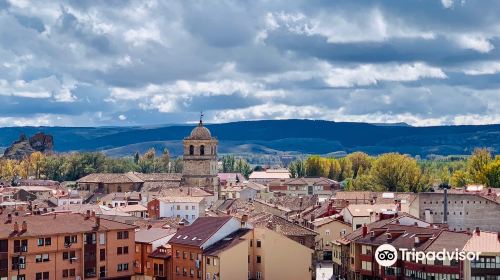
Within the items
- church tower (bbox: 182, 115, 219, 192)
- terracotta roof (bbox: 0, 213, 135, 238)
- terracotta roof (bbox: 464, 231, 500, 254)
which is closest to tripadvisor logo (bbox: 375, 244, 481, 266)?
terracotta roof (bbox: 464, 231, 500, 254)

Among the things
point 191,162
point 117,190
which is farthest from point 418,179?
point 117,190

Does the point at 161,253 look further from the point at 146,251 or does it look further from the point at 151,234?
the point at 151,234

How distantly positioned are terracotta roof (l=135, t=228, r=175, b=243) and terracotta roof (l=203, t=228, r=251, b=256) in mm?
8654

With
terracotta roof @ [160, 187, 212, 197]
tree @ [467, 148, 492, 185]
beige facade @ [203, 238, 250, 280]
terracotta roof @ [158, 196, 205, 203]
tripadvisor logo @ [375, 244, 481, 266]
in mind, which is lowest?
beige facade @ [203, 238, 250, 280]

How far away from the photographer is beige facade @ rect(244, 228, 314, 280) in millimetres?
72625

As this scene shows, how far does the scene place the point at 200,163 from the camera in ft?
491

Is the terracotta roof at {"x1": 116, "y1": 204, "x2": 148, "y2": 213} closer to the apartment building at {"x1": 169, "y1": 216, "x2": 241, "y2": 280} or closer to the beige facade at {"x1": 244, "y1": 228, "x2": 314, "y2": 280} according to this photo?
the apartment building at {"x1": 169, "y1": 216, "x2": 241, "y2": 280}

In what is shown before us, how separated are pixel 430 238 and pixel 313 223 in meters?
34.2

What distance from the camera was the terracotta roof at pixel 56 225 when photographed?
70188 millimetres

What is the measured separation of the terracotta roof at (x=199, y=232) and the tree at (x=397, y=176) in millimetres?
77620

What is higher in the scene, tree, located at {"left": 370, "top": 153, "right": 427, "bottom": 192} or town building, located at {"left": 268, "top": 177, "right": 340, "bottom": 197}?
tree, located at {"left": 370, "top": 153, "right": 427, "bottom": 192}

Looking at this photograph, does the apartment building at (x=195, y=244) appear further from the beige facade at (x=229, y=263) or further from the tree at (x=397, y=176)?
the tree at (x=397, y=176)

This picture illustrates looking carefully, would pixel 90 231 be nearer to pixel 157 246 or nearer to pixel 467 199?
pixel 157 246

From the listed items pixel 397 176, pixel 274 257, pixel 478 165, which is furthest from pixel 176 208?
pixel 478 165
